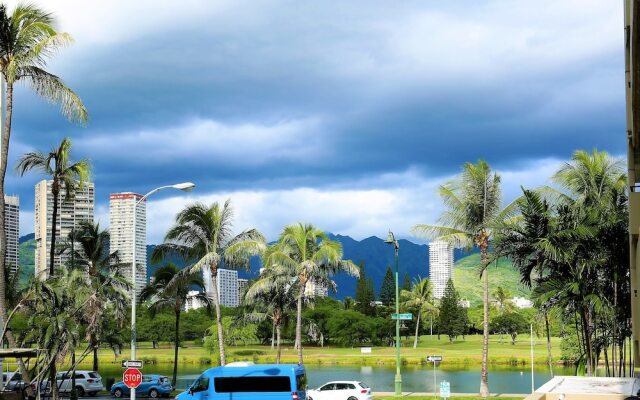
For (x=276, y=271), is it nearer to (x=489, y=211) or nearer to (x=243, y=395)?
(x=489, y=211)

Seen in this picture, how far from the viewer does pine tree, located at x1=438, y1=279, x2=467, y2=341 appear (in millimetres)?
157125

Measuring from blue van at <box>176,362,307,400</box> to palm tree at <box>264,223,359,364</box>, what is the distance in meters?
17.3

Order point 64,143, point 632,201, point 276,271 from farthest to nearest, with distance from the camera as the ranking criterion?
point 276,271 < point 64,143 < point 632,201

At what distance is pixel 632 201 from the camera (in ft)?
62.7

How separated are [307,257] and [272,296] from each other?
6256 millimetres

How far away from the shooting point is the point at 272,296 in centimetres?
5900

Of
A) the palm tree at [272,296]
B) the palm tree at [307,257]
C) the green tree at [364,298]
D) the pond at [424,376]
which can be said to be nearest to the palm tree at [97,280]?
the palm tree at [272,296]

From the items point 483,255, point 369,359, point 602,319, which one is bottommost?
point 369,359

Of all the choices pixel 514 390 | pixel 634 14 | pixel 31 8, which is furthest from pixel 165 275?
pixel 634 14

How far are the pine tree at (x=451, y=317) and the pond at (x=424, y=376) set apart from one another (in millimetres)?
54557

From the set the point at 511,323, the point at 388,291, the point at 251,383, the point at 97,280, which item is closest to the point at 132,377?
the point at 251,383

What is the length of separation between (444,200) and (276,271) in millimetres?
13875

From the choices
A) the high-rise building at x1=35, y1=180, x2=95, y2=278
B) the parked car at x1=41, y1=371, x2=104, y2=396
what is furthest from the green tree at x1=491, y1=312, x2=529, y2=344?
the parked car at x1=41, y1=371, x2=104, y2=396

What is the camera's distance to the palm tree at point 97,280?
36.8 m
